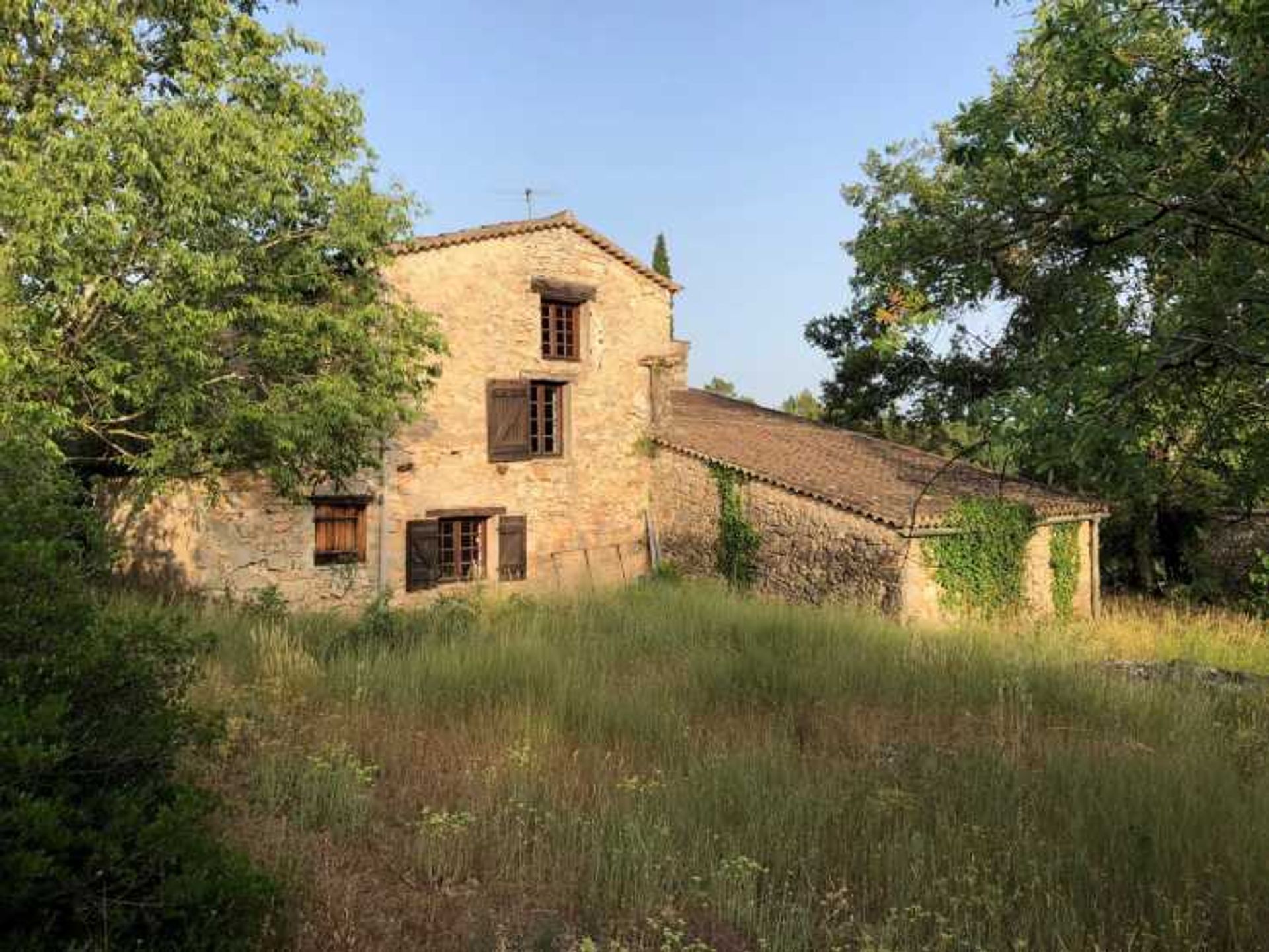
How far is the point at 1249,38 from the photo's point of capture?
147 inches

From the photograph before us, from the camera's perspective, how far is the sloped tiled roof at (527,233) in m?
14.5

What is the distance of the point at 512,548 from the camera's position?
629 inches

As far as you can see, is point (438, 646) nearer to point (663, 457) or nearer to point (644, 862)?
point (644, 862)

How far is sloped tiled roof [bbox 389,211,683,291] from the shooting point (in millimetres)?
14453

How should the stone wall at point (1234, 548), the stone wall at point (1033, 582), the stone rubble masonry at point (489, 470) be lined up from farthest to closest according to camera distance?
the stone wall at point (1234, 548), the stone wall at point (1033, 582), the stone rubble masonry at point (489, 470)

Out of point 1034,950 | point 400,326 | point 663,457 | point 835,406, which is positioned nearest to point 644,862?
point 1034,950

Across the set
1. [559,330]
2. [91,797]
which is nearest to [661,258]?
[559,330]

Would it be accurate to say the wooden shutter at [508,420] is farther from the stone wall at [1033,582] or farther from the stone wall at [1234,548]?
the stone wall at [1234,548]

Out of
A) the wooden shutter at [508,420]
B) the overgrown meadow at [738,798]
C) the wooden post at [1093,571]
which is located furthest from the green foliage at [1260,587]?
the wooden shutter at [508,420]

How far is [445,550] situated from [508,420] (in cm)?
282

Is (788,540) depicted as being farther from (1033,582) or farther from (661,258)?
(661,258)

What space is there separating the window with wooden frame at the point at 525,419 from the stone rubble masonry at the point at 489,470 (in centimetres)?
19

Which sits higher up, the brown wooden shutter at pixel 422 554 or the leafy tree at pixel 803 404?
the leafy tree at pixel 803 404

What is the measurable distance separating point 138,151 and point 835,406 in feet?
60.7
